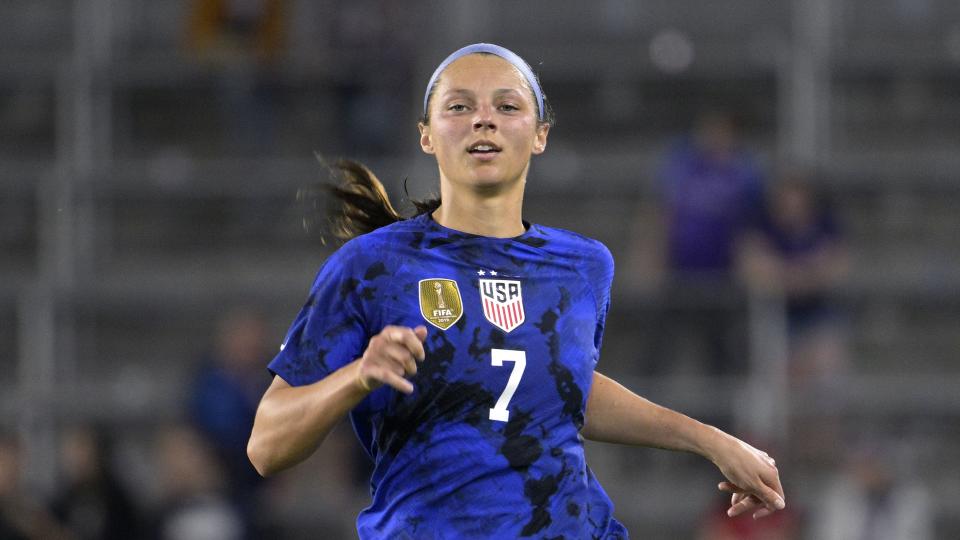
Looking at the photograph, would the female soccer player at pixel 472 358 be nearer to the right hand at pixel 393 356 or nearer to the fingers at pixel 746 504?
the fingers at pixel 746 504

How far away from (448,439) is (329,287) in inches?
15.0

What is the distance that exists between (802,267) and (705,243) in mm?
631

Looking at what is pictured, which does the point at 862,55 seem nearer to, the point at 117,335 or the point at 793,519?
the point at 793,519

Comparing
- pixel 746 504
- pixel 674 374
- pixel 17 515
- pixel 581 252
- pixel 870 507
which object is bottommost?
pixel 17 515

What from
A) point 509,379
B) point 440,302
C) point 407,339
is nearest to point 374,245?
point 440,302

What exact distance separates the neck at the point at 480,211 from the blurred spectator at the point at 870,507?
19.0ft

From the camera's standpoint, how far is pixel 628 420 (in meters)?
3.43

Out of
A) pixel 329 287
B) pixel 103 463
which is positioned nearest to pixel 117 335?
pixel 103 463

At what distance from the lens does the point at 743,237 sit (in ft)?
31.7

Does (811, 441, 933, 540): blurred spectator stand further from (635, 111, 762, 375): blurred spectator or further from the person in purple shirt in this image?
the person in purple shirt

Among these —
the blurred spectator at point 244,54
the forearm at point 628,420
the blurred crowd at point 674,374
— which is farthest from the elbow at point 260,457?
the blurred spectator at point 244,54

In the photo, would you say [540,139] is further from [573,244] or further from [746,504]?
[746,504]

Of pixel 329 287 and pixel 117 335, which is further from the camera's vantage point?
pixel 117 335

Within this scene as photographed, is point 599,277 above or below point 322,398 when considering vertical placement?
above
